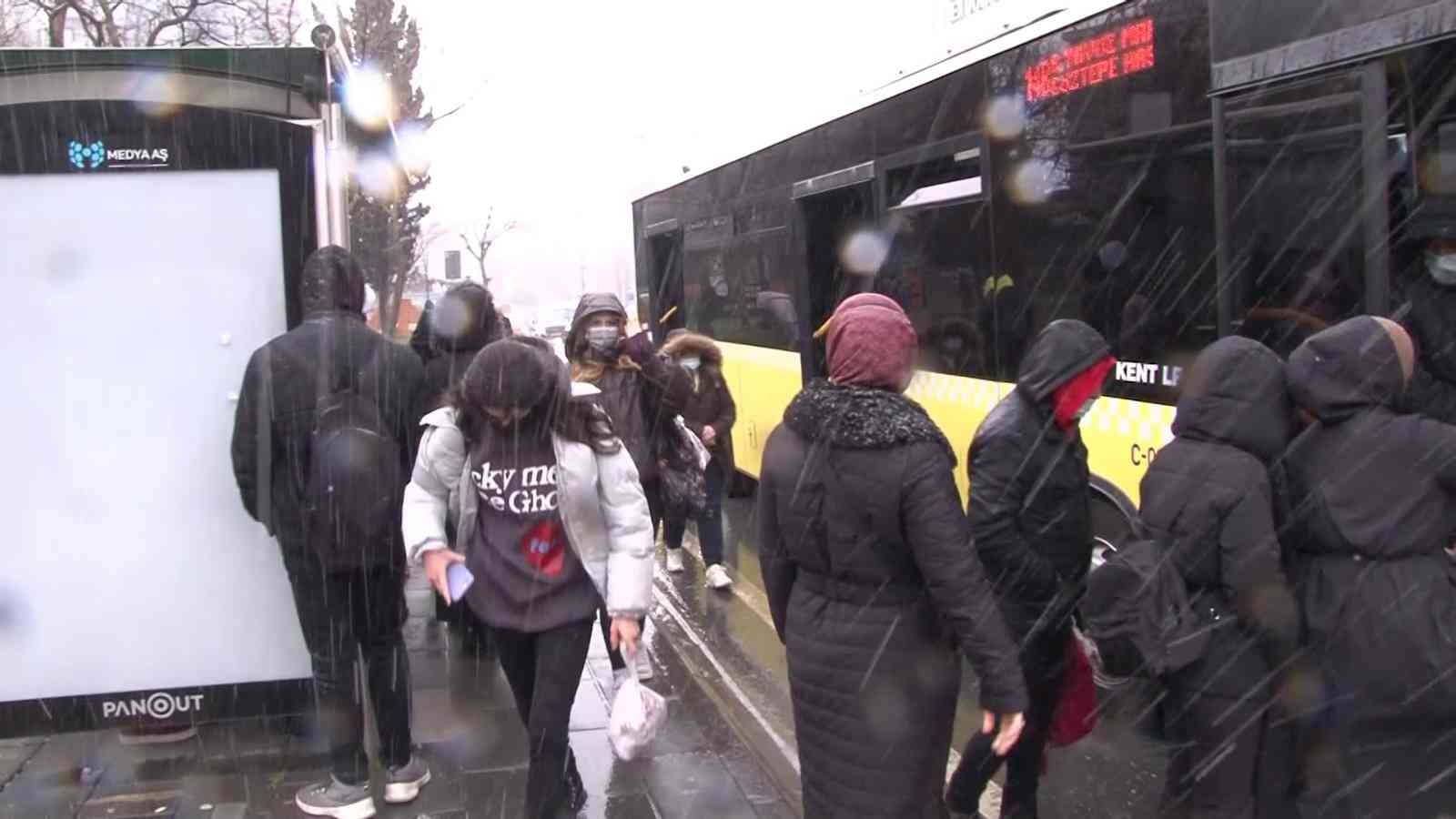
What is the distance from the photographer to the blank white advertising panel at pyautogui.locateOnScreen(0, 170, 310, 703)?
5.06 meters

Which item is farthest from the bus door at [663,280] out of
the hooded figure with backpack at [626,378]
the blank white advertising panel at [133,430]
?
the blank white advertising panel at [133,430]

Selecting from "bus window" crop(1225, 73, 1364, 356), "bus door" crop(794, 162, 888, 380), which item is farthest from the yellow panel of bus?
"bus window" crop(1225, 73, 1364, 356)

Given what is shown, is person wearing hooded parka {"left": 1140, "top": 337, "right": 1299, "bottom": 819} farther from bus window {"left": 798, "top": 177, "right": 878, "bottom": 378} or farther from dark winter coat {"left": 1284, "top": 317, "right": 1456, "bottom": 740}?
bus window {"left": 798, "top": 177, "right": 878, "bottom": 378}

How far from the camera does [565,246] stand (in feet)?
207

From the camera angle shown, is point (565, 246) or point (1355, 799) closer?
point (1355, 799)

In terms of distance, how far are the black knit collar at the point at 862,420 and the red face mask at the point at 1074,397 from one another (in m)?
0.77

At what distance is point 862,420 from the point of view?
3361 mm

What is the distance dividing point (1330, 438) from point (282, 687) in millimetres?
3980

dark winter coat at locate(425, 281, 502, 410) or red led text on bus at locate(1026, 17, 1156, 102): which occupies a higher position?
red led text on bus at locate(1026, 17, 1156, 102)

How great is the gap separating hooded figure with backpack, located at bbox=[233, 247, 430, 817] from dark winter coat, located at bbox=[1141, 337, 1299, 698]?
2651mm

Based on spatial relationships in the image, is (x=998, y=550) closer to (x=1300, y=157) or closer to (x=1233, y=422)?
(x=1233, y=422)

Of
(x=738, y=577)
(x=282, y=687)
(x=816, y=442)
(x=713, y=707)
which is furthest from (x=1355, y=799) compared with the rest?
(x=738, y=577)

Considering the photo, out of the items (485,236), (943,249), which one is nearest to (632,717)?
(943,249)

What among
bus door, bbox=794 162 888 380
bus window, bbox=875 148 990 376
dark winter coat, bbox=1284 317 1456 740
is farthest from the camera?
bus door, bbox=794 162 888 380
